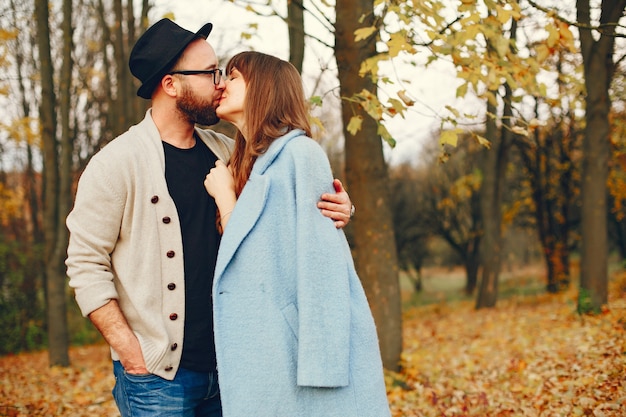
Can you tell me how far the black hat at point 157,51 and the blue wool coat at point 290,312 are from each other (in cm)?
79

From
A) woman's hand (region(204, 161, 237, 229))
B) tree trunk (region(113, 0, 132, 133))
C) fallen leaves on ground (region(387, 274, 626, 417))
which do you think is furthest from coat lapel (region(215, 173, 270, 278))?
tree trunk (region(113, 0, 132, 133))

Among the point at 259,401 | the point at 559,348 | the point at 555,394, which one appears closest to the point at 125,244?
the point at 259,401

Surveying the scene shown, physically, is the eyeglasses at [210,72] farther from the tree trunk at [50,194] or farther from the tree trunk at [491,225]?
the tree trunk at [491,225]

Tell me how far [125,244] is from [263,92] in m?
0.88

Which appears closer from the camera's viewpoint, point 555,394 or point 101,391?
point 555,394

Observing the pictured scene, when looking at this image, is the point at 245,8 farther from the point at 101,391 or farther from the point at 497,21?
the point at 101,391

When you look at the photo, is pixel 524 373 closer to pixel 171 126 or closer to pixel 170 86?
pixel 171 126

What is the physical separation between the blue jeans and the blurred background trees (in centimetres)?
212

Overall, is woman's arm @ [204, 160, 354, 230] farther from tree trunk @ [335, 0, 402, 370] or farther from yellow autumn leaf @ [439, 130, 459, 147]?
tree trunk @ [335, 0, 402, 370]

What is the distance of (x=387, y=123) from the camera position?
14.1 ft

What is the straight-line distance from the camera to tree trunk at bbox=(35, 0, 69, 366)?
27.5ft

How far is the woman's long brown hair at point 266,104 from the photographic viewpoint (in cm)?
250

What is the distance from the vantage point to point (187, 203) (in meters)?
2.62

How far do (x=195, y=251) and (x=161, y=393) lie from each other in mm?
604
